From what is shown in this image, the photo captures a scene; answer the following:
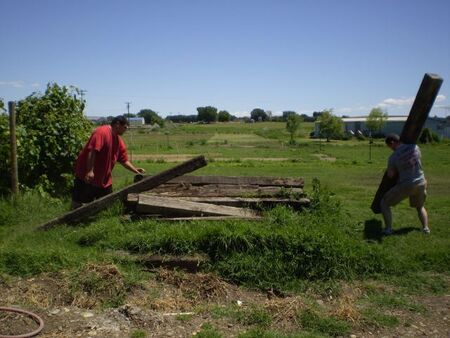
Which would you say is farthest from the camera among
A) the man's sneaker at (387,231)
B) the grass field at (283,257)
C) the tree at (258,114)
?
the tree at (258,114)

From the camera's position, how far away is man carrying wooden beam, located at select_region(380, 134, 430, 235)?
24.0 ft

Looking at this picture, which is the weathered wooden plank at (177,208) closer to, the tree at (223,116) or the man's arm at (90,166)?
the man's arm at (90,166)

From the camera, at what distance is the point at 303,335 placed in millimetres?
4262

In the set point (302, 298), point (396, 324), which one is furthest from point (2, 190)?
A: point (396, 324)

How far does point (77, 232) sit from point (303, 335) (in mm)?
3892

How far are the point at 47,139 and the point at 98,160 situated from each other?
2596 mm

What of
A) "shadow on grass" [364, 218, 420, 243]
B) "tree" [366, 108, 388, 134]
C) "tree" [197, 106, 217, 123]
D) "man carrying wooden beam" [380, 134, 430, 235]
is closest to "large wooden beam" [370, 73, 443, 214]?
"man carrying wooden beam" [380, 134, 430, 235]

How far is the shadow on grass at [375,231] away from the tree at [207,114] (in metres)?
145

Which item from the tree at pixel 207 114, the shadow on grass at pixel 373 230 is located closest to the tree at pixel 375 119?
the shadow on grass at pixel 373 230

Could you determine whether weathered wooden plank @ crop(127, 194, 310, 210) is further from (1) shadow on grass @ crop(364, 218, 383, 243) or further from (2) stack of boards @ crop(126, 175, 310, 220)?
(1) shadow on grass @ crop(364, 218, 383, 243)

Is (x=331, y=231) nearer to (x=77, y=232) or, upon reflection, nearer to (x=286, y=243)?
(x=286, y=243)

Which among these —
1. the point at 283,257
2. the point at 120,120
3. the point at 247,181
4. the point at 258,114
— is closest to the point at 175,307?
the point at 283,257

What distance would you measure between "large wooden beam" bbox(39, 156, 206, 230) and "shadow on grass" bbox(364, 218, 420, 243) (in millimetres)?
2922

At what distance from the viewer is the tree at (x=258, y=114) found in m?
182
